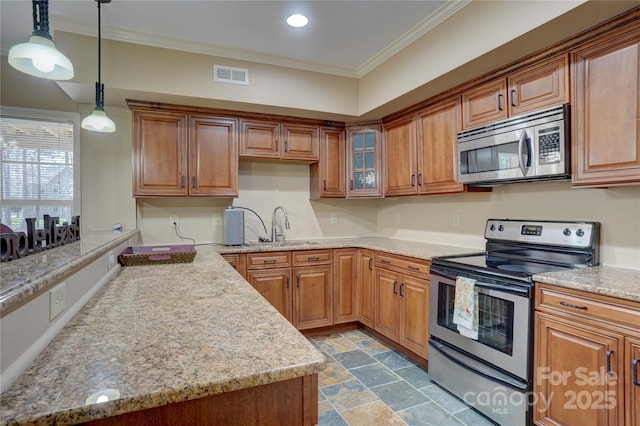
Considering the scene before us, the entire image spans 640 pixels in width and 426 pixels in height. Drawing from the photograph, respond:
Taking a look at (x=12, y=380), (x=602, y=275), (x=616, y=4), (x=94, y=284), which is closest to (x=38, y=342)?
(x=12, y=380)

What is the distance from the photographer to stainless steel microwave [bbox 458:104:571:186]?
2020 mm

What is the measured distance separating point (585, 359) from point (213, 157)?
10.1 feet

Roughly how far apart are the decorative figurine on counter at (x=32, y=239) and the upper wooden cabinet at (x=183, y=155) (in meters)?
1.33

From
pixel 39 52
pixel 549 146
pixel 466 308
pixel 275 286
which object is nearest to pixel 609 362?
pixel 466 308

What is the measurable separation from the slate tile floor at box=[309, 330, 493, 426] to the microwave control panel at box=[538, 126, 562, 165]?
163cm

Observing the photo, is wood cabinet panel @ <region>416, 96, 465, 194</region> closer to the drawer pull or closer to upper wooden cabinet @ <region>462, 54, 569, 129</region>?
upper wooden cabinet @ <region>462, 54, 569, 129</region>

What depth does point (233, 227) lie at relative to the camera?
11.0 feet

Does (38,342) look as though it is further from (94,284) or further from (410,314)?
(410,314)

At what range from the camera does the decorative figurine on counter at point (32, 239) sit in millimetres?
1121

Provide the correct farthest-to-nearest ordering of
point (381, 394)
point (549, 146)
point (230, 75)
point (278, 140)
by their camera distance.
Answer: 1. point (278, 140)
2. point (230, 75)
3. point (381, 394)
4. point (549, 146)

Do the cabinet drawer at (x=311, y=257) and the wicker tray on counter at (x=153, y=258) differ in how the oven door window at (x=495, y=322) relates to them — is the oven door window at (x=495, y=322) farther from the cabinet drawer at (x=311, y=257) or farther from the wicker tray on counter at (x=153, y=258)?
the wicker tray on counter at (x=153, y=258)

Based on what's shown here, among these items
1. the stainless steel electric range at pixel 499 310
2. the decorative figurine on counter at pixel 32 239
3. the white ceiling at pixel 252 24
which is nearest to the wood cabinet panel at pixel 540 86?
the white ceiling at pixel 252 24

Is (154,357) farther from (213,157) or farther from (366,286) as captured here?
(366,286)

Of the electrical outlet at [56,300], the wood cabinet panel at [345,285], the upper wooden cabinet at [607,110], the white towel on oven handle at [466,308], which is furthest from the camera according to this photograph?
the wood cabinet panel at [345,285]
